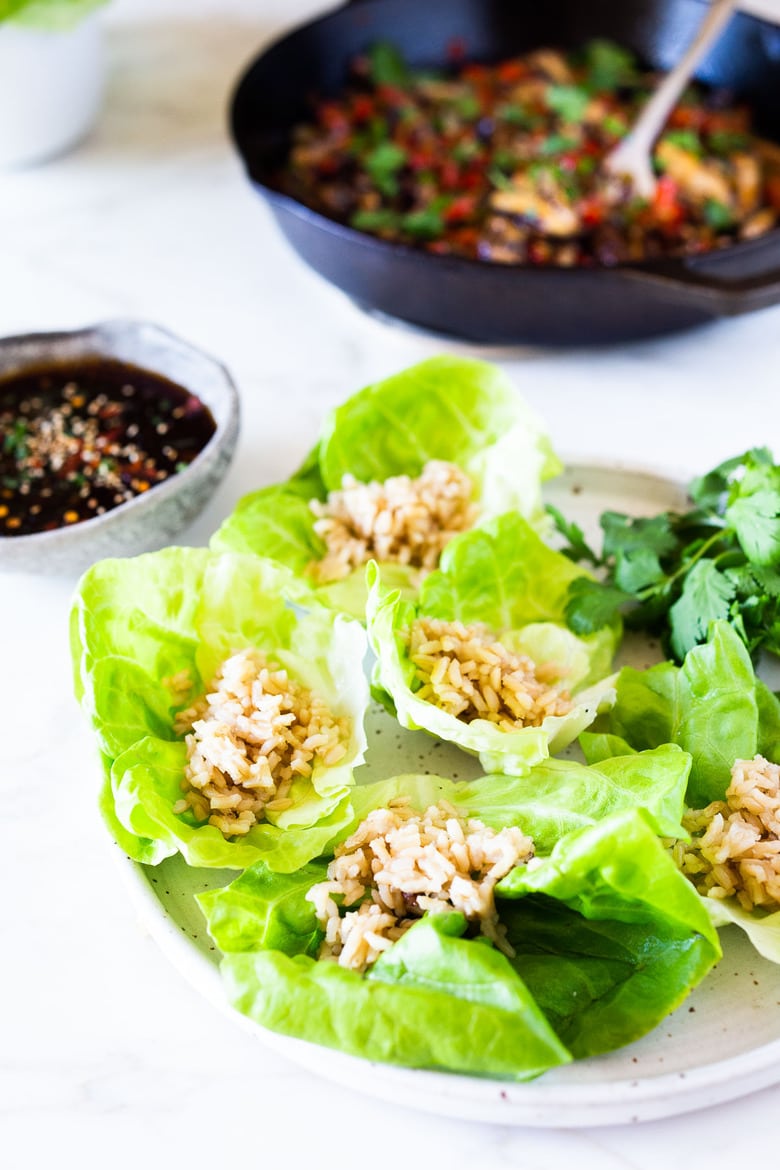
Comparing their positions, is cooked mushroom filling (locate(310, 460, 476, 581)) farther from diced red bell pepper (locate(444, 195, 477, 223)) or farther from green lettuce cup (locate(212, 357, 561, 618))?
diced red bell pepper (locate(444, 195, 477, 223))

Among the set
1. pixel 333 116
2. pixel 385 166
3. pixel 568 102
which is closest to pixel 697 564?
pixel 385 166

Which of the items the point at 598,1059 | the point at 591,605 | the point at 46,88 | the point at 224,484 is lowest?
the point at 224,484

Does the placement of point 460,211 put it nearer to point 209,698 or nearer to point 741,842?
point 209,698

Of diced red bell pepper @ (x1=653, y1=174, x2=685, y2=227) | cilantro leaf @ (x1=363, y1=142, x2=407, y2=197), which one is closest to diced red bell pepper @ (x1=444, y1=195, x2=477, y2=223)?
cilantro leaf @ (x1=363, y1=142, x2=407, y2=197)

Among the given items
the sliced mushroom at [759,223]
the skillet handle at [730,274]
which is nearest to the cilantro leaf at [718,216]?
the sliced mushroom at [759,223]

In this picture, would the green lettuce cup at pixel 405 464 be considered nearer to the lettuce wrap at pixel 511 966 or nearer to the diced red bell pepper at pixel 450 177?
the lettuce wrap at pixel 511 966

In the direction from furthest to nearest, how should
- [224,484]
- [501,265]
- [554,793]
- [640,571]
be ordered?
[224,484] < [501,265] < [640,571] < [554,793]
